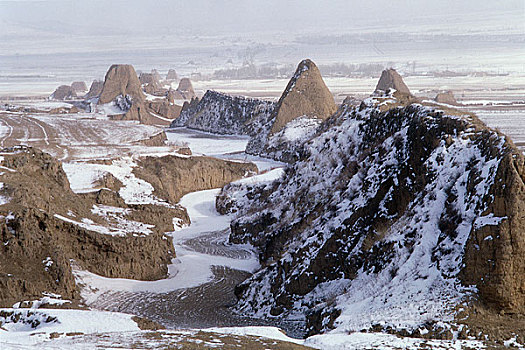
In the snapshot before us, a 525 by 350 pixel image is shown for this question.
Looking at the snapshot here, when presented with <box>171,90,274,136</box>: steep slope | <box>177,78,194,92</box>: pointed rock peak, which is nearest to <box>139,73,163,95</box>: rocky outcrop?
<box>177,78,194,92</box>: pointed rock peak

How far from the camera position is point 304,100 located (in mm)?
76125

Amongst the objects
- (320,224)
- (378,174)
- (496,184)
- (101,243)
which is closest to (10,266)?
(101,243)

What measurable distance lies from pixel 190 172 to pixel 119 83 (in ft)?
257

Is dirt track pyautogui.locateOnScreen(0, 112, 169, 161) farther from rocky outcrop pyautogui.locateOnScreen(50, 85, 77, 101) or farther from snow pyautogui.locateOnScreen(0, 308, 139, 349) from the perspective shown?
snow pyautogui.locateOnScreen(0, 308, 139, 349)

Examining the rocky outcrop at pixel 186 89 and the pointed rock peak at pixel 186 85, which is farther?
the pointed rock peak at pixel 186 85

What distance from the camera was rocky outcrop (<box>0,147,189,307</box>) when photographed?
85.4ft

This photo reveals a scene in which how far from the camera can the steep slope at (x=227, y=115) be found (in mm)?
86294

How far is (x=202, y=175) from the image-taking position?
6091 cm

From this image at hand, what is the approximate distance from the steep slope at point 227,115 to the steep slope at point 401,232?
52.6 m

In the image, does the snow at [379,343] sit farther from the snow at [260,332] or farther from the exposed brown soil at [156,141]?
the exposed brown soil at [156,141]

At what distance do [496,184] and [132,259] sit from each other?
19.6 metres

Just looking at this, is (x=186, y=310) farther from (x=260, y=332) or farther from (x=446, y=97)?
(x=446, y=97)

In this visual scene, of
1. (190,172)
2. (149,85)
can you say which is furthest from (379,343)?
(149,85)

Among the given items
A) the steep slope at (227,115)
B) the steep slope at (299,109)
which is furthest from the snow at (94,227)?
the steep slope at (227,115)
